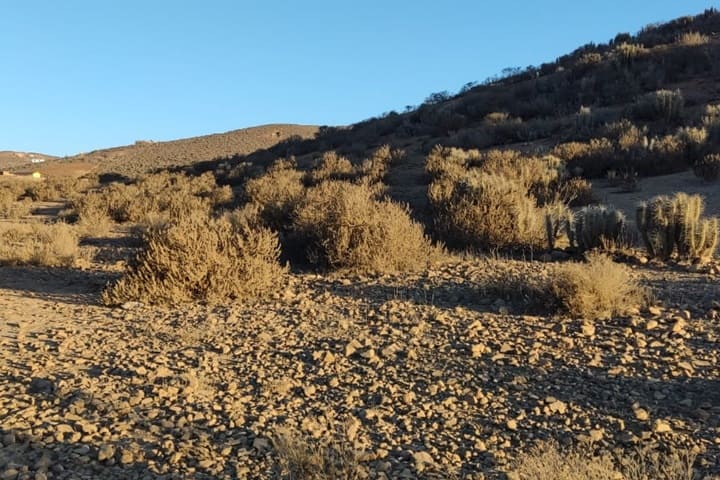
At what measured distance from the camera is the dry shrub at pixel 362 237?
8.54 m

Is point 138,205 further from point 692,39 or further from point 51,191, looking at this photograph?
point 692,39

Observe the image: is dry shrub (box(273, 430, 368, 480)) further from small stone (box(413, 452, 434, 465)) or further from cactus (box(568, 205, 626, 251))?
cactus (box(568, 205, 626, 251))

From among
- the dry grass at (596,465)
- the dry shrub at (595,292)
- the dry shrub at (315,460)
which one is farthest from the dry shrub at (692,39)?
the dry shrub at (315,460)

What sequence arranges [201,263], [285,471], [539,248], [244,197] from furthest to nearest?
1. [244,197]
2. [539,248]
3. [201,263]
4. [285,471]

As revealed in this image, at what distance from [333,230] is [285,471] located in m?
5.62

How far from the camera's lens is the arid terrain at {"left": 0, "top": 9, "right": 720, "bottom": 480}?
365 cm

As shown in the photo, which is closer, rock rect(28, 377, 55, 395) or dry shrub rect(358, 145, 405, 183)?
rock rect(28, 377, 55, 395)

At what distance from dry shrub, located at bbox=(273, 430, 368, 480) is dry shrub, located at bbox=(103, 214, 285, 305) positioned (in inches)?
160

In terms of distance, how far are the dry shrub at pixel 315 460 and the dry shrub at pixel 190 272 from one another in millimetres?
4070

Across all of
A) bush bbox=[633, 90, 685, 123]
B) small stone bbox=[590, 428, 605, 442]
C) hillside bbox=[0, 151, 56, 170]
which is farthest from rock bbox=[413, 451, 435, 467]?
hillside bbox=[0, 151, 56, 170]

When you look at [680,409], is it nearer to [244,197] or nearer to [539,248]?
[539,248]

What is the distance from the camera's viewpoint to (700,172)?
14203 mm

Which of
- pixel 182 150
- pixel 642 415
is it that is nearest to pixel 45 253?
pixel 642 415

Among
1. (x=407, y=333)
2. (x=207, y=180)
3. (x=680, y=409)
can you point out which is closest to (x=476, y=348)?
(x=407, y=333)
